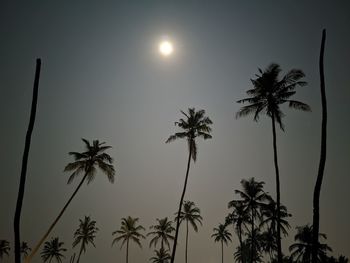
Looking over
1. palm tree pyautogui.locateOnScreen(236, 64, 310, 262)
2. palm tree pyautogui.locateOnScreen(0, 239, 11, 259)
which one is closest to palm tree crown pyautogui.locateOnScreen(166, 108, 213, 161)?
palm tree pyautogui.locateOnScreen(236, 64, 310, 262)

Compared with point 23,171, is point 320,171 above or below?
above

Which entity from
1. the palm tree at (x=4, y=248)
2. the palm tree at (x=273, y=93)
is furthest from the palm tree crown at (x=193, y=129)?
the palm tree at (x=4, y=248)

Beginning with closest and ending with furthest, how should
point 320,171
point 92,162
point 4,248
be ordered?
point 320,171 < point 92,162 < point 4,248

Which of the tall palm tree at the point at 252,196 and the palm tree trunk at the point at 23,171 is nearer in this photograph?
the palm tree trunk at the point at 23,171

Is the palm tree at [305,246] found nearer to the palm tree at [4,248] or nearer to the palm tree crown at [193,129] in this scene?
the palm tree crown at [193,129]

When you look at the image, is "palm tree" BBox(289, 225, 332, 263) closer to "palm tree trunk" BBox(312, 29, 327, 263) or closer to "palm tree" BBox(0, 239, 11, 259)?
"palm tree trunk" BBox(312, 29, 327, 263)

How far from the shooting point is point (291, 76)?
73.4ft

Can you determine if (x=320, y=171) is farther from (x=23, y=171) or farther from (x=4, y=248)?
(x=4, y=248)

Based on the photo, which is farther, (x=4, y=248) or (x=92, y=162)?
(x=4, y=248)

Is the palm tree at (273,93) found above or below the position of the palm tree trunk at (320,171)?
above

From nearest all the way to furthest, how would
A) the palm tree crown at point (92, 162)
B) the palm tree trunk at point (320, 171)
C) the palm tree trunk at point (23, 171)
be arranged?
1. the palm tree trunk at point (320, 171)
2. the palm tree trunk at point (23, 171)
3. the palm tree crown at point (92, 162)

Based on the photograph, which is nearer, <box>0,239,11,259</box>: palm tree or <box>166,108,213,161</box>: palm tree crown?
<box>166,108,213,161</box>: palm tree crown

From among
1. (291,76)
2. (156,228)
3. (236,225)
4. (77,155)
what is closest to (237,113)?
(291,76)

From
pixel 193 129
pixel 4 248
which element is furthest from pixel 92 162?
pixel 4 248
